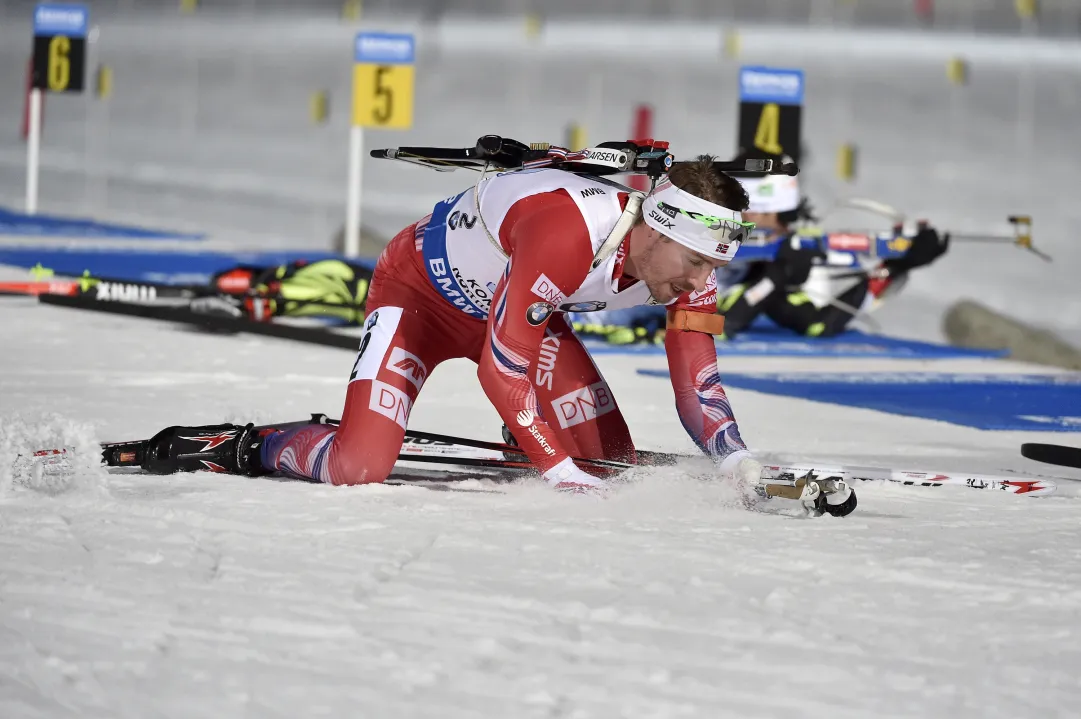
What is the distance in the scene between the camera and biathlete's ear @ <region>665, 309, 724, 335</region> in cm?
344

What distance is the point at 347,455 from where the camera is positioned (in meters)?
3.39

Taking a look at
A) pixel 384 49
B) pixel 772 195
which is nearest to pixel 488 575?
pixel 772 195

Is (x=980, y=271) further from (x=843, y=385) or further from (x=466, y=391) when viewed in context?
(x=466, y=391)

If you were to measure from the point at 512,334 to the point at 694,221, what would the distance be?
17.7 inches

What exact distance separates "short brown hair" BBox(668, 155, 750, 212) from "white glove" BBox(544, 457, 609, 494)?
2.09 ft

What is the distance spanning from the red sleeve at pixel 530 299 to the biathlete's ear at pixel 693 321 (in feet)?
1.12

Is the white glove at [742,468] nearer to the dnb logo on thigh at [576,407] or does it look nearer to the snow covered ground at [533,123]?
the dnb logo on thigh at [576,407]

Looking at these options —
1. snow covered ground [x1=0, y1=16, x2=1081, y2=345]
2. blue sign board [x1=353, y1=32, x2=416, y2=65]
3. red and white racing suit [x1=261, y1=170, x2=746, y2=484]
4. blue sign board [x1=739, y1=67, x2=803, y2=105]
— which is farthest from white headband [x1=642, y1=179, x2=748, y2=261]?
snow covered ground [x1=0, y1=16, x2=1081, y2=345]

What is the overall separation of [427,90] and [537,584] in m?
16.3

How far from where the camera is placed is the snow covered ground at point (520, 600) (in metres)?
1.97

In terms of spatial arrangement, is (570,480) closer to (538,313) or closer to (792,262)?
(538,313)

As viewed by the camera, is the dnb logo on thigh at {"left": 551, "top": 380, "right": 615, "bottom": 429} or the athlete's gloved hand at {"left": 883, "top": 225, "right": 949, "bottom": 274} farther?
the athlete's gloved hand at {"left": 883, "top": 225, "right": 949, "bottom": 274}

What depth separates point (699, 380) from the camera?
3.45 meters

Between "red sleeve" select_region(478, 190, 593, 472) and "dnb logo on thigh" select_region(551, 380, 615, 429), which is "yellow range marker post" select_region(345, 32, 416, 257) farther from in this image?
"red sleeve" select_region(478, 190, 593, 472)
